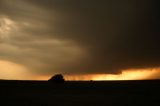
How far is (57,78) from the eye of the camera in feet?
178
